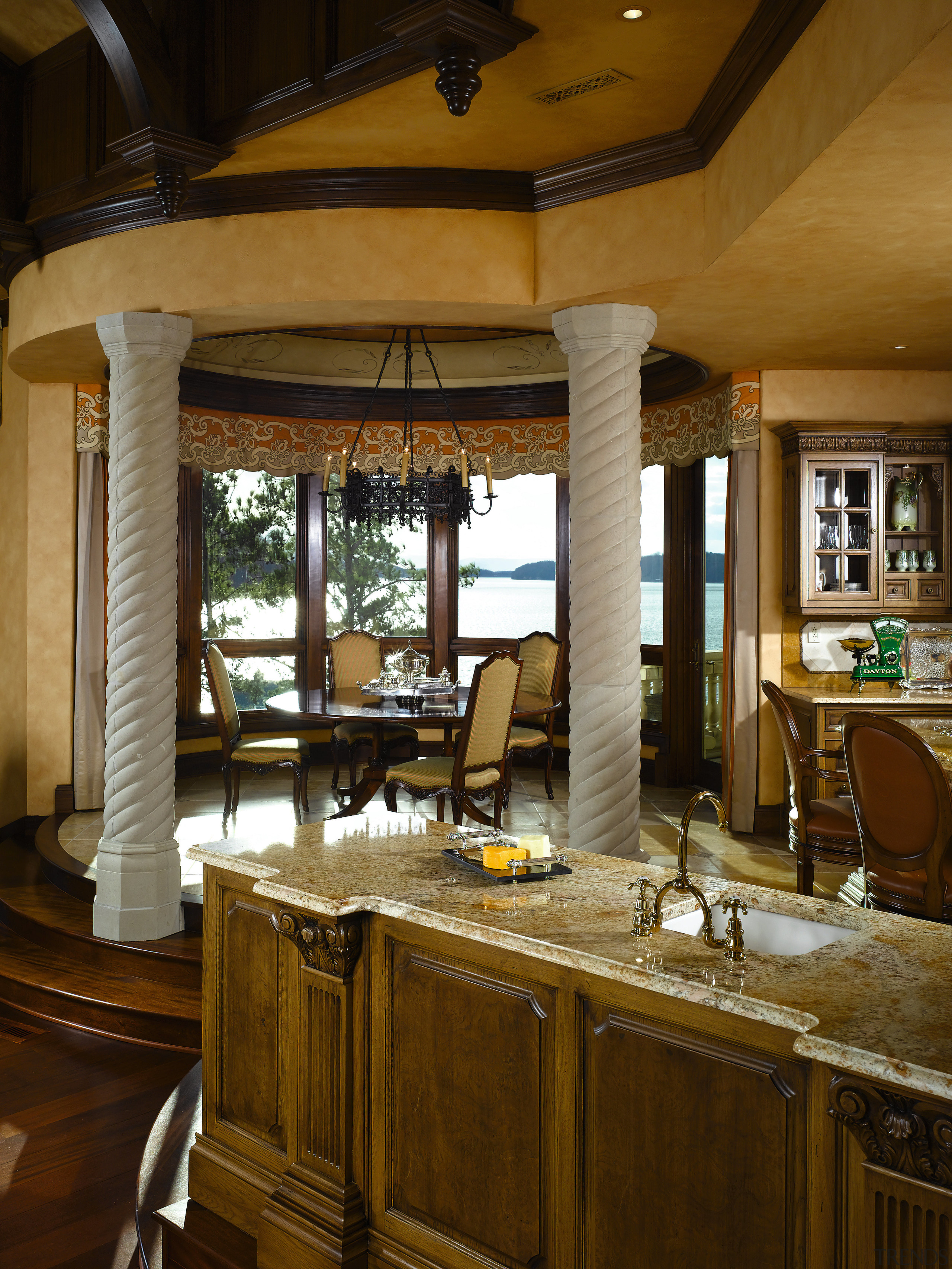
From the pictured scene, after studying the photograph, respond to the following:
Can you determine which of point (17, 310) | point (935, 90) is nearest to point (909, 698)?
point (935, 90)

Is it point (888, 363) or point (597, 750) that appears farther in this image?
point (888, 363)

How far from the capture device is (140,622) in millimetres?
4395

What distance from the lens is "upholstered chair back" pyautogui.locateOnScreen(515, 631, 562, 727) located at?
6969 millimetres

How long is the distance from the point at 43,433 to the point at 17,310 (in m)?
1.11

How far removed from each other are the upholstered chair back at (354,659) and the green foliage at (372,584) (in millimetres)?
1083

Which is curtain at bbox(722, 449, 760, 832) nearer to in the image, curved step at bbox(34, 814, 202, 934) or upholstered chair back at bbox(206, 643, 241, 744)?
upholstered chair back at bbox(206, 643, 241, 744)

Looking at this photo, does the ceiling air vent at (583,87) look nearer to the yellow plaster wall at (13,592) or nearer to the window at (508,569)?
the yellow plaster wall at (13,592)

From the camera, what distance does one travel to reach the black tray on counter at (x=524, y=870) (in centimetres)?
226

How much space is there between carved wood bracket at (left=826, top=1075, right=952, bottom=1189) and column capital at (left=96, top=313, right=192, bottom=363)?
3955mm

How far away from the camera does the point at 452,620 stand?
27.3 ft

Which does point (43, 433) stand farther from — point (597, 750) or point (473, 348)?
point (597, 750)

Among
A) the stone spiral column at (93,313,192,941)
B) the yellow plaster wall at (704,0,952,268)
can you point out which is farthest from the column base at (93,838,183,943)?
the yellow plaster wall at (704,0,952,268)

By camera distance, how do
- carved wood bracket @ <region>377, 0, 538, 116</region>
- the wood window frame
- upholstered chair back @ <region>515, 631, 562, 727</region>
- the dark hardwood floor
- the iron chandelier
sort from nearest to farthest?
the dark hardwood floor, carved wood bracket @ <region>377, 0, 538, 116</region>, the iron chandelier, upholstered chair back @ <region>515, 631, 562, 727</region>, the wood window frame

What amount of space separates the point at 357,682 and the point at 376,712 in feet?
5.78
